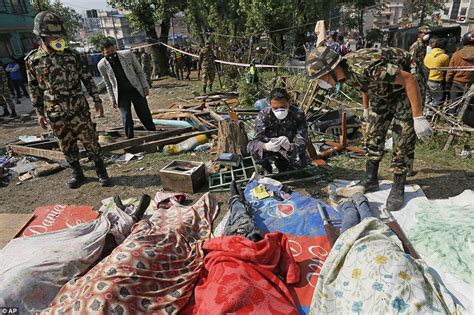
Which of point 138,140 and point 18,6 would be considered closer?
point 138,140

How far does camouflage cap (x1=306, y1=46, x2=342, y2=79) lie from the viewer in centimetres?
300

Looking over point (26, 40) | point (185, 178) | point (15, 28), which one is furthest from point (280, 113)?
point (26, 40)

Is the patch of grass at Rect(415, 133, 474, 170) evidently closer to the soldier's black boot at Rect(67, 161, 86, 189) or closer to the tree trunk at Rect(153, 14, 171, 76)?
the soldier's black boot at Rect(67, 161, 86, 189)

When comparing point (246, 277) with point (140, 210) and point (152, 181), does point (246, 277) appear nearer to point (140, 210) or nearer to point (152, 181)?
point (140, 210)

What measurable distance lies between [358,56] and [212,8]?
674 inches

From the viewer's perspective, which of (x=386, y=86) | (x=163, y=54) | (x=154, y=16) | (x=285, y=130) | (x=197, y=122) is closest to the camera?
(x=386, y=86)

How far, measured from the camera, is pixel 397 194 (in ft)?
11.6

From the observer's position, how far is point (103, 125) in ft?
27.1

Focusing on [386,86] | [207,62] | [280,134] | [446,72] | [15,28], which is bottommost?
[280,134]

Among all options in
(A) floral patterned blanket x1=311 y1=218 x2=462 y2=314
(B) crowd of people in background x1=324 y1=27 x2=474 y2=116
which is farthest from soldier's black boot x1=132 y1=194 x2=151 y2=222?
(B) crowd of people in background x1=324 y1=27 x2=474 y2=116

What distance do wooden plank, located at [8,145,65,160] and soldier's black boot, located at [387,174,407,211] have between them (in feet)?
17.3

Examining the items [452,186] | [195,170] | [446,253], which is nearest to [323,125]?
[452,186]

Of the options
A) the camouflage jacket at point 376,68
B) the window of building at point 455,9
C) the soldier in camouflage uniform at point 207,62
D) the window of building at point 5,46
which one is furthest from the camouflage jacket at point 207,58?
the window of building at point 455,9

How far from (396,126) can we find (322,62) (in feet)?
3.98
